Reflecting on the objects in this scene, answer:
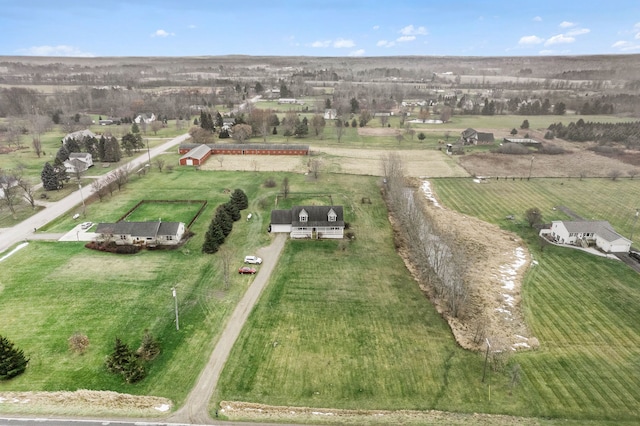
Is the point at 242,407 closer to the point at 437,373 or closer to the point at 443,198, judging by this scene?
the point at 437,373

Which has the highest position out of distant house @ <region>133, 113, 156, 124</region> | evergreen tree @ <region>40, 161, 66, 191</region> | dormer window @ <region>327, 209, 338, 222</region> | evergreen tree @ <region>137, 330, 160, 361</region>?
distant house @ <region>133, 113, 156, 124</region>

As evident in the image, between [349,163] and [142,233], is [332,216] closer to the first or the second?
[142,233]

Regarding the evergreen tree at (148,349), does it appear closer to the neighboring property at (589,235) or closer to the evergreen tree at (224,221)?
the evergreen tree at (224,221)

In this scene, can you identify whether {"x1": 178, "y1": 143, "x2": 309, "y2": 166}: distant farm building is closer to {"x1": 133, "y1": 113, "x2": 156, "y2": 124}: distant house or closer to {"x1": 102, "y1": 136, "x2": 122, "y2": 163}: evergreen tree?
{"x1": 102, "y1": 136, "x2": 122, "y2": 163}: evergreen tree

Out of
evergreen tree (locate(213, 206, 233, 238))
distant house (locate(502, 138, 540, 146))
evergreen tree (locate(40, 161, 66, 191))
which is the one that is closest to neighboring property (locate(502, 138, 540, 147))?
distant house (locate(502, 138, 540, 146))

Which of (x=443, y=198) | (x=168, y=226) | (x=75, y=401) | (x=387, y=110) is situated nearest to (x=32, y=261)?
(x=168, y=226)

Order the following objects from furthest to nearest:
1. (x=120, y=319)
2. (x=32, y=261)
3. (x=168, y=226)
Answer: (x=168, y=226)
(x=32, y=261)
(x=120, y=319)

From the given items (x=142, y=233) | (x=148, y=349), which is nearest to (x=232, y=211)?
(x=142, y=233)
